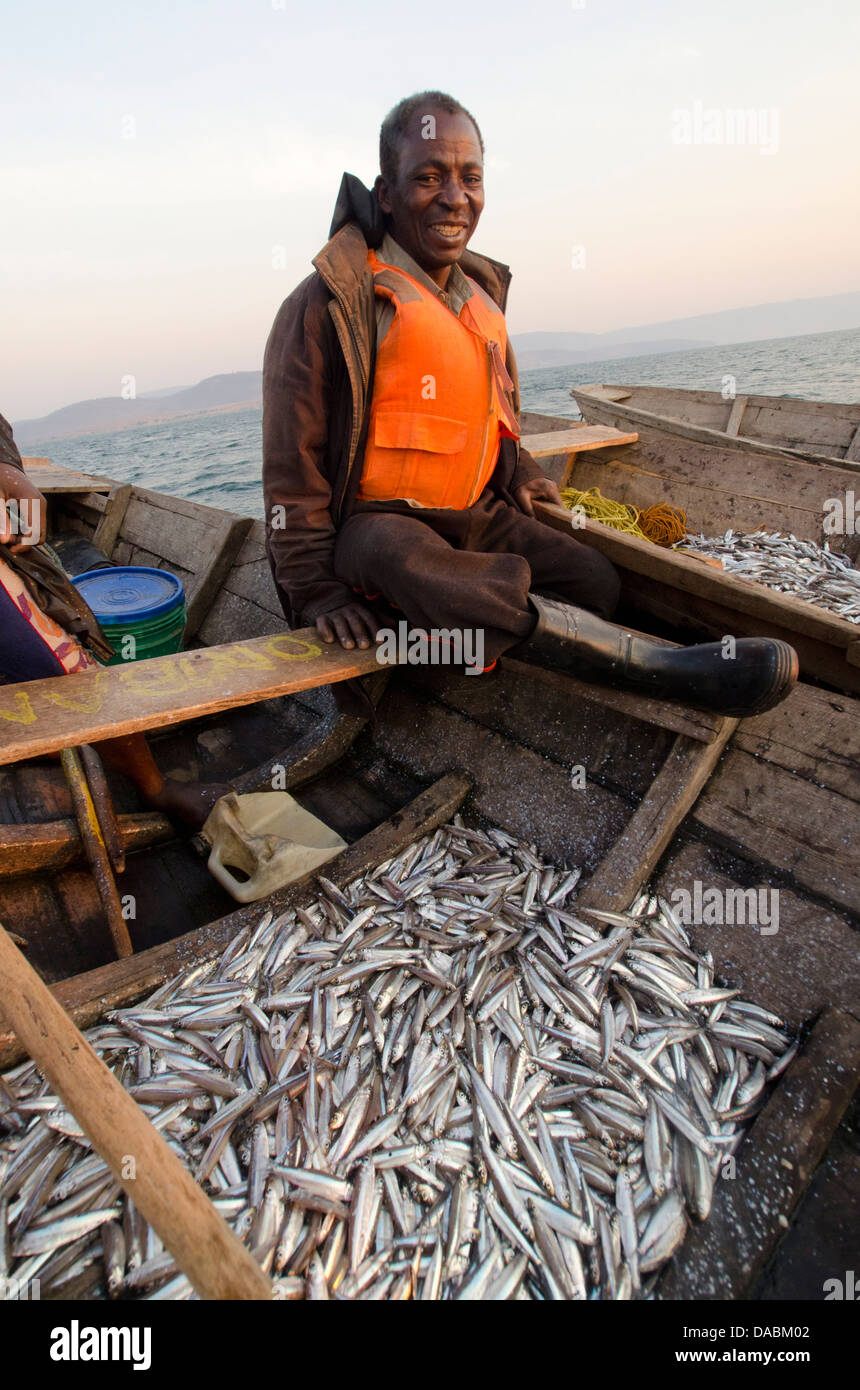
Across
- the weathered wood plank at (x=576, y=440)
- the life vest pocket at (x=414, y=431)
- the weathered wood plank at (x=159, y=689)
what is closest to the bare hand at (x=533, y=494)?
Answer: the life vest pocket at (x=414, y=431)

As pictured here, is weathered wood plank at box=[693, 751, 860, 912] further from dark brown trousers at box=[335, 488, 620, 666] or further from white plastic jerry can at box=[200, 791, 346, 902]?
white plastic jerry can at box=[200, 791, 346, 902]

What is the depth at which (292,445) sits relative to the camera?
362cm

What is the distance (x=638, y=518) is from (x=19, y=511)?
643 centimetres

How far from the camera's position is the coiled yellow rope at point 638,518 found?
745 cm

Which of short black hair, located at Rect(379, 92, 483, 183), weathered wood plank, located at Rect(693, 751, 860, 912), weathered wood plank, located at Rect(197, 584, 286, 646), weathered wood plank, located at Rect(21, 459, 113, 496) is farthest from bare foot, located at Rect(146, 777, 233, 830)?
weathered wood plank, located at Rect(21, 459, 113, 496)

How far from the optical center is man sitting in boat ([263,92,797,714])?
334 cm

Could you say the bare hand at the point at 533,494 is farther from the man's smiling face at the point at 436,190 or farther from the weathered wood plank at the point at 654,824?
the weathered wood plank at the point at 654,824

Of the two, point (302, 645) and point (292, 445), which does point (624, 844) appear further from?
point (292, 445)

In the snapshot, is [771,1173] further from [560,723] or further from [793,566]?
[793,566]

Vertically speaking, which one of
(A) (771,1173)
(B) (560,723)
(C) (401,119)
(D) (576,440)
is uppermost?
(C) (401,119)

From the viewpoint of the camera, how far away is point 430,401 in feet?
12.0

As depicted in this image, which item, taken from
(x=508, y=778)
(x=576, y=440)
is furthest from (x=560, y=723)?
(x=576, y=440)

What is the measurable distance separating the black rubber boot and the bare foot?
1.95 metres
